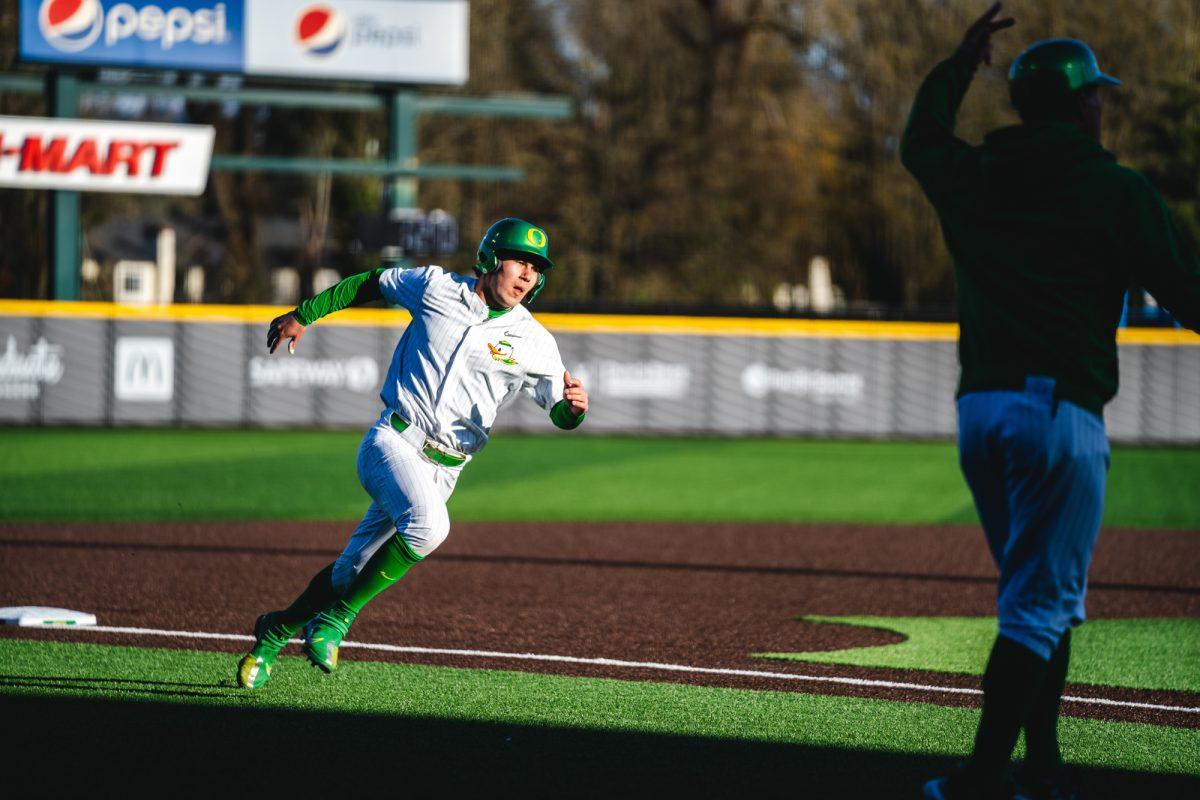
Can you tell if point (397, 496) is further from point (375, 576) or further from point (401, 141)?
point (401, 141)

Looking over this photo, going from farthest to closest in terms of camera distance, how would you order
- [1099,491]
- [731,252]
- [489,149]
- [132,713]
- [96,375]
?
[731,252], [489,149], [96,375], [132,713], [1099,491]

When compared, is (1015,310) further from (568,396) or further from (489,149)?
(489,149)

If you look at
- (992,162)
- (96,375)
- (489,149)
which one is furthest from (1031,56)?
(489,149)

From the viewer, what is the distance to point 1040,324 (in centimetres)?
388

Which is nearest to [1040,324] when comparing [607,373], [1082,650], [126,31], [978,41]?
[978,41]

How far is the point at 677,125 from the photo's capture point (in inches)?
1684

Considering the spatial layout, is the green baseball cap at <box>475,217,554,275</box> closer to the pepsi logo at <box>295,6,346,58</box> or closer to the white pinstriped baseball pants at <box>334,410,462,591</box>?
the white pinstriped baseball pants at <box>334,410,462,591</box>

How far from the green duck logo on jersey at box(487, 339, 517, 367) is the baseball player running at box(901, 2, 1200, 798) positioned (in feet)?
6.52

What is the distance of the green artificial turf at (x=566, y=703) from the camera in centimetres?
522

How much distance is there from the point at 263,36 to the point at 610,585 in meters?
16.3

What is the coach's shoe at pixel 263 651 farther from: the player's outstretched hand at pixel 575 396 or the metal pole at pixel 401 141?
the metal pole at pixel 401 141

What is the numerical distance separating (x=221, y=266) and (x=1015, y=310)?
41.8m

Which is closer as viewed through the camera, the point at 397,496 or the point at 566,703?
the point at 397,496

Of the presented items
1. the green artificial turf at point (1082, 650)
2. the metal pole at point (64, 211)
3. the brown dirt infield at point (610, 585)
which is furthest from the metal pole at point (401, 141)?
the green artificial turf at point (1082, 650)
